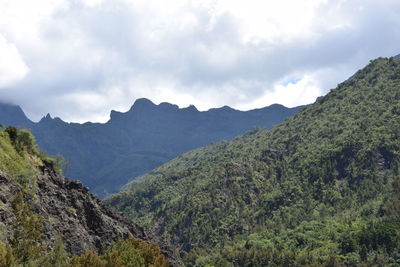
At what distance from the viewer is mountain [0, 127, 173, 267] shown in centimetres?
4569

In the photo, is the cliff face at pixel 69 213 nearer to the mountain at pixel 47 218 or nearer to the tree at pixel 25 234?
the mountain at pixel 47 218

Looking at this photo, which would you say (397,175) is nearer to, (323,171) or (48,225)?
(323,171)

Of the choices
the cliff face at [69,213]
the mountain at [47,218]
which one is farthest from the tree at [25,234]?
the cliff face at [69,213]

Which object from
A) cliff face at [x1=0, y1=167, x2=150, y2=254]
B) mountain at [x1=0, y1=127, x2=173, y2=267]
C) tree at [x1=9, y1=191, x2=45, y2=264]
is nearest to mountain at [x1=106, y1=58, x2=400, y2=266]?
cliff face at [x1=0, y1=167, x2=150, y2=254]

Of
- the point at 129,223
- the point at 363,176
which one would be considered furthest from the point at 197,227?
the point at 129,223

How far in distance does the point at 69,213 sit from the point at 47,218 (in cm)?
695

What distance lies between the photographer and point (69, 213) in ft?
208

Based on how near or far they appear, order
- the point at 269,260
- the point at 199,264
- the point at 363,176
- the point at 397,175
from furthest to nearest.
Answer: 1. the point at 363,176
2. the point at 397,175
3. the point at 199,264
4. the point at 269,260

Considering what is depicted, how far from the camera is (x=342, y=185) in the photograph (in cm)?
17888

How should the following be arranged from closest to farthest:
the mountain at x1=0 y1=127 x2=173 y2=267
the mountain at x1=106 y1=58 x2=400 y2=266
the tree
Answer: the tree < the mountain at x1=0 y1=127 x2=173 y2=267 < the mountain at x1=106 y1=58 x2=400 y2=266

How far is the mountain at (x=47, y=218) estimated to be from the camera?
45688 millimetres

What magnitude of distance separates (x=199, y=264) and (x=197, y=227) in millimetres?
47421

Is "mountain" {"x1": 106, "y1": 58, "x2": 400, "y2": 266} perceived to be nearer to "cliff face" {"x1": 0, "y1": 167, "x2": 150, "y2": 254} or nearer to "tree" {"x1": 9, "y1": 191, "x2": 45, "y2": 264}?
"cliff face" {"x1": 0, "y1": 167, "x2": 150, "y2": 254}

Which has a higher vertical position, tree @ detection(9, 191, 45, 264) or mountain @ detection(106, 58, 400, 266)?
tree @ detection(9, 191, 45, 264)
